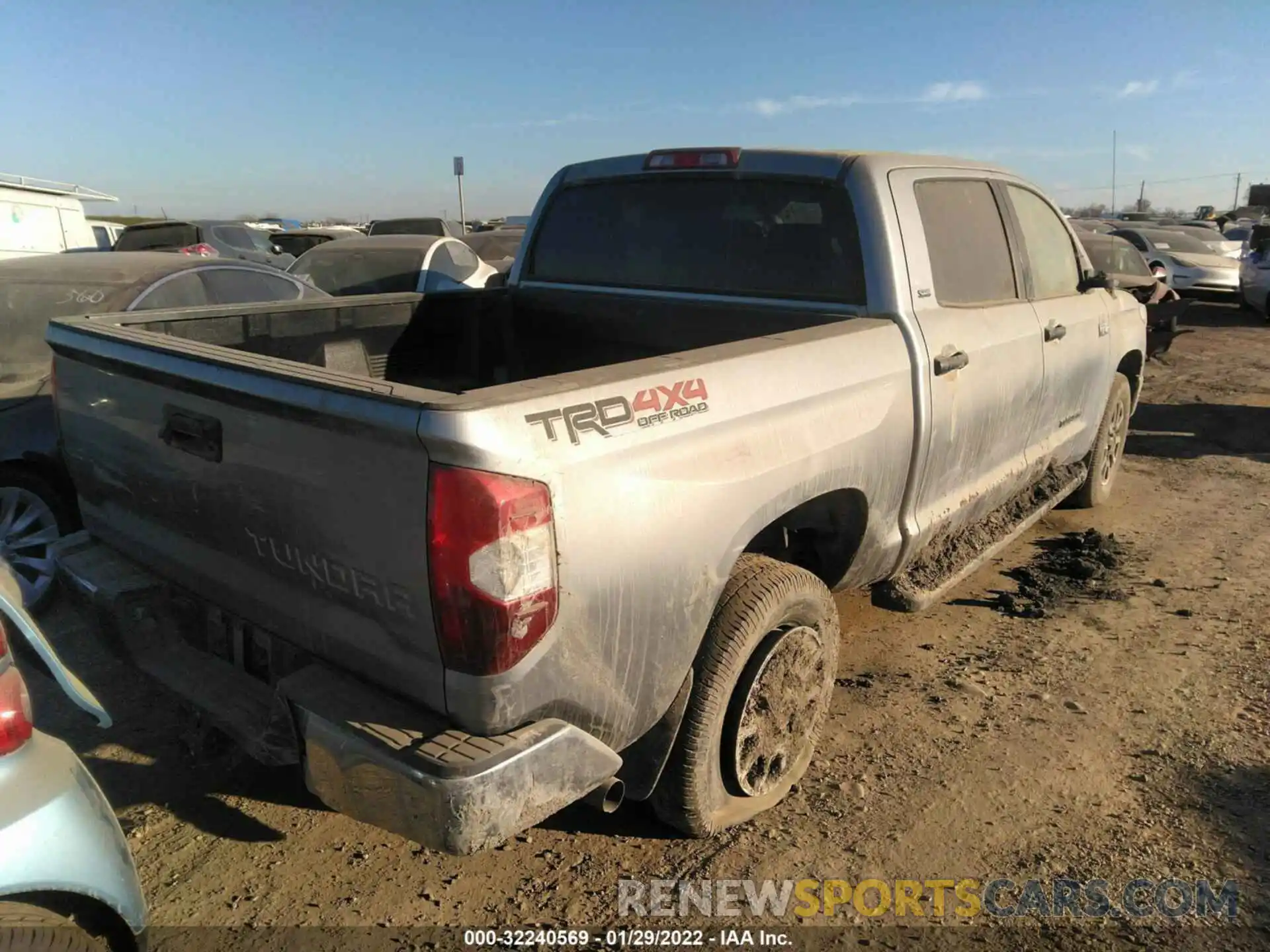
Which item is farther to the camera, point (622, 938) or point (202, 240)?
point (202, 240)

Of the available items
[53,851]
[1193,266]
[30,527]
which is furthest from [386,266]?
[1193,266]

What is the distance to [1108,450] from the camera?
6078 millimetres

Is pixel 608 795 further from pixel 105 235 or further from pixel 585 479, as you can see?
pixel 105 235

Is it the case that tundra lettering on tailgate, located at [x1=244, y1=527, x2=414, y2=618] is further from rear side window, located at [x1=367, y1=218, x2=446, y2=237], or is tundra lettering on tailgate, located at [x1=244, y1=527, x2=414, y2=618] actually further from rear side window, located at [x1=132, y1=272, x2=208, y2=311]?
rear side window, located at [x1=367, y1=218, x2=446, y2=237]

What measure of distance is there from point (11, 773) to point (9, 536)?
348 centimetres

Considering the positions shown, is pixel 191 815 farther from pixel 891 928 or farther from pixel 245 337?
pixel 891 928

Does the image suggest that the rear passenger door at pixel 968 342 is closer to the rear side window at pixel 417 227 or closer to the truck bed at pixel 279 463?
the truck bed at pixel 279 463

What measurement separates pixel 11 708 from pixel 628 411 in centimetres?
137

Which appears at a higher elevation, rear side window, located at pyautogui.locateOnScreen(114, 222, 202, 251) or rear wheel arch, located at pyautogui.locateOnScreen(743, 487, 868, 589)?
rear side window, located at pyautogui.locateOnScreen(114, 222, 202, 251)

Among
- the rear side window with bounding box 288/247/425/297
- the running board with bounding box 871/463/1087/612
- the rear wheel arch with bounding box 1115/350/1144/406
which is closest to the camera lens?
the running board with bounding box 871/463/1087/612

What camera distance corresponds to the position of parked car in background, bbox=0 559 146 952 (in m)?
1.68

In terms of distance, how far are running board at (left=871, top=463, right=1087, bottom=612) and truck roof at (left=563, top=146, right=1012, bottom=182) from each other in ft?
5.15

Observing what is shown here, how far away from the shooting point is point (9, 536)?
15.1 ft

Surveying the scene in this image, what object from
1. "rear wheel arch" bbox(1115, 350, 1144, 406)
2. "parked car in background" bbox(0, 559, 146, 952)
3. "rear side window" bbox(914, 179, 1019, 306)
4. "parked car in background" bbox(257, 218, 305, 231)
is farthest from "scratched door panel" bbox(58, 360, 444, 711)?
"parked car in background" bbox(257, 218, 305, 231)
